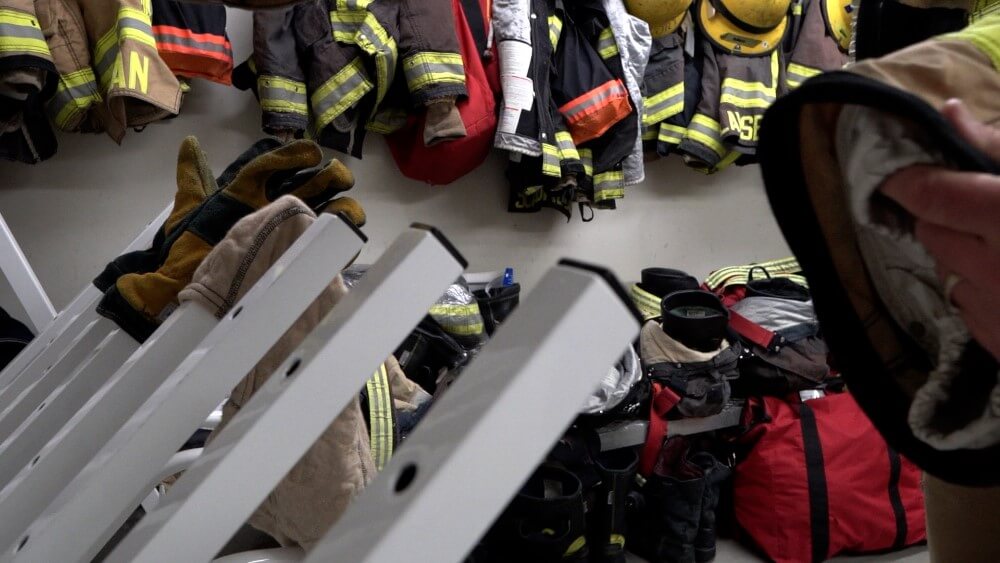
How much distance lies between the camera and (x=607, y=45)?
2.11 metres

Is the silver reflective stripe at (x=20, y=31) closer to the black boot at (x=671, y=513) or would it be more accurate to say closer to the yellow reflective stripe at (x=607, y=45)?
the yellow reflective stripe at (x=607, y=45)

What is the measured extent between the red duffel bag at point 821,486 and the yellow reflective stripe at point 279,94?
4.88 ft

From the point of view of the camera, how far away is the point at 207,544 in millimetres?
386

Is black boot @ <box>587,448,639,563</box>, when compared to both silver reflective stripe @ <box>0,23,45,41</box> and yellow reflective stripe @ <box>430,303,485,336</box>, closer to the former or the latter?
yellow reflective stripe @ <box>430,303,485,336</box>

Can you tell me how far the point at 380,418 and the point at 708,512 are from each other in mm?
1392

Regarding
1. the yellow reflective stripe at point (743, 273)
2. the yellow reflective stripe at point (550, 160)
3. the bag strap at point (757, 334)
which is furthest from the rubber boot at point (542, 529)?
the yellow reflective stripe at point (743, 273)

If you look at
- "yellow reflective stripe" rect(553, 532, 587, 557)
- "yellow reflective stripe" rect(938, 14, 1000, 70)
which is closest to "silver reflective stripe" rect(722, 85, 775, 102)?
"yellow reflective stripe" rect(553, 532, 587, 557)

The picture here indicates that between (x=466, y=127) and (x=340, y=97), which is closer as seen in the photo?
(x=340, y=97)

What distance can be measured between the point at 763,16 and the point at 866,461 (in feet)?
4.55

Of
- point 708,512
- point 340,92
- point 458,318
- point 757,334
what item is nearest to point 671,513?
point 708,512

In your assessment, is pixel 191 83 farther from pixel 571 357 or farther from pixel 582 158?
pixel 571 357

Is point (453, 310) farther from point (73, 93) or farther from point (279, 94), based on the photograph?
point (73, 93)

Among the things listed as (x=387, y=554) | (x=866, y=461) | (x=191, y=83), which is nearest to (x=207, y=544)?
(x=387, y=554)

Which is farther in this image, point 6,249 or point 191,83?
point 191,83
